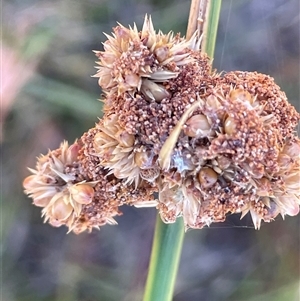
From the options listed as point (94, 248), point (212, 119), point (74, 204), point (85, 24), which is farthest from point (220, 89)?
point (94, 248)

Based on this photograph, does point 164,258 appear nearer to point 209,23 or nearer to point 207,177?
point 207,177

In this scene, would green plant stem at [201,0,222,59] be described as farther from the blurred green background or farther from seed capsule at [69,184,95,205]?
the blurred green background

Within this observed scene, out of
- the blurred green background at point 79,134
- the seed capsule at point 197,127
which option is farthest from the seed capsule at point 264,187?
the blurred green background at point 79,134

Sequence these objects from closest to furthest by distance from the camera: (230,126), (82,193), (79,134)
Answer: (230,126), (82,193), (79,134)

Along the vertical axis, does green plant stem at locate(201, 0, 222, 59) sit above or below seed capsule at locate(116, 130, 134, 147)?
above

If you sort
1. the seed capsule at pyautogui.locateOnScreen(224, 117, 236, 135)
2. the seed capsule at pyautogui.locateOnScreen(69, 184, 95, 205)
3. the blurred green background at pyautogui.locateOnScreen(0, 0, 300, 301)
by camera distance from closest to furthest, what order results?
the seed capsule at pyautogui.locateOnScreen(224, 117, 236, 135)
the seed capsule at pyautogui.locateOnScreen(69, 184, 95, 205)
the blurred green background at pyautogui.locateOnScreen(0, 0, 300, 301)

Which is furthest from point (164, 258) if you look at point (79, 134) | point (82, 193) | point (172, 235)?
point (79, 134)

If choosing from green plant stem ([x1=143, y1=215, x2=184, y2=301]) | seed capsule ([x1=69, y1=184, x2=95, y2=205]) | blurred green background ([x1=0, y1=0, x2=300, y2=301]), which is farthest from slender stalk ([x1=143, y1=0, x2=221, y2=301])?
blurred green background ([x1=0, y1=0, x2=300, y2=301])

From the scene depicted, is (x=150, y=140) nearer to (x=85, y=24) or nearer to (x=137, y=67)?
(x=137, y=67)
